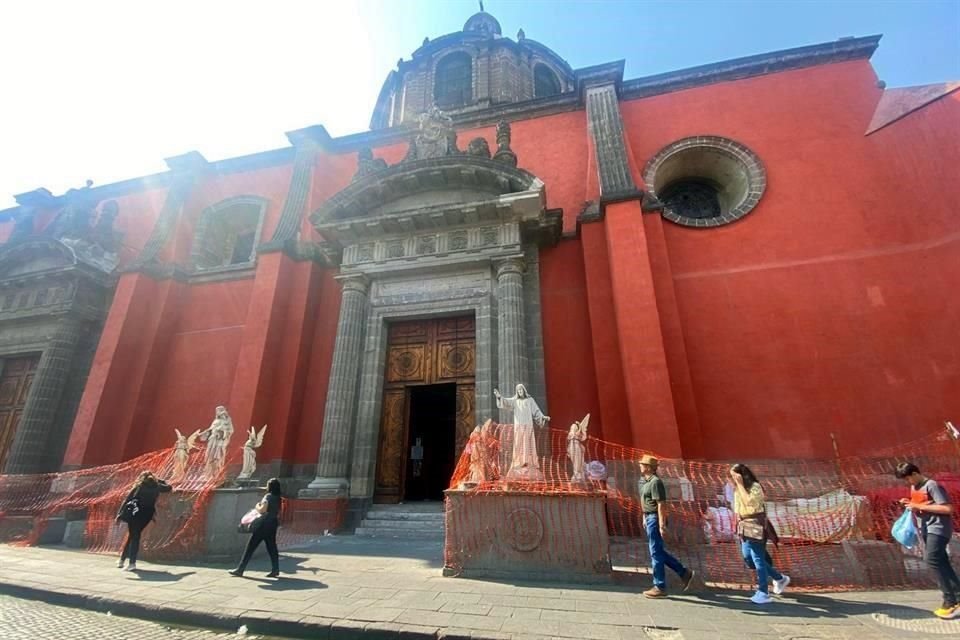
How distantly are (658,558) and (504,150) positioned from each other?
9693 mm

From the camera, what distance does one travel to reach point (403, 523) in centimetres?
870

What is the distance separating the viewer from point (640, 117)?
1234 cm

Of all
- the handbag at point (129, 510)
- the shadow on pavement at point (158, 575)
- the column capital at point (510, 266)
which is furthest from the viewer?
the column capital at point (510, 266)

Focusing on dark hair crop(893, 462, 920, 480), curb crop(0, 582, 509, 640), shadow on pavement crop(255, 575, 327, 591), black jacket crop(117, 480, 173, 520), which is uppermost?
dark hair crop(893, 462, 920, 480)

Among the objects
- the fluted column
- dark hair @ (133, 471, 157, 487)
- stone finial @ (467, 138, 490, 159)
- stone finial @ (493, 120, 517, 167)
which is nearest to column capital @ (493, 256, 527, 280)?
the fluted column

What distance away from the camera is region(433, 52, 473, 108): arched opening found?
18578mm

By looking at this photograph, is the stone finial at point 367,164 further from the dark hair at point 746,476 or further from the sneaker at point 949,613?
the sneaker at point 949,613

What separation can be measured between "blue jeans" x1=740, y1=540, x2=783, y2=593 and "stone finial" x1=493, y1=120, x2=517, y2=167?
30.1 ft

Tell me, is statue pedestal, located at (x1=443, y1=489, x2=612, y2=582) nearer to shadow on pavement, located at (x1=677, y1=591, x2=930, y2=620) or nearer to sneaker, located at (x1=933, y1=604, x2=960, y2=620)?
shadow on pavement, located at (x1=677, y1=591, x2=930, y2=620)

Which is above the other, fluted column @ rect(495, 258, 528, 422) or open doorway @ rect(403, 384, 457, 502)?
fluted column @ rect(495, 258, 528, 422)

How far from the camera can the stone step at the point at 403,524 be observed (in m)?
8.45

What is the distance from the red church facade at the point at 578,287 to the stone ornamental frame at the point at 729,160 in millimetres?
46

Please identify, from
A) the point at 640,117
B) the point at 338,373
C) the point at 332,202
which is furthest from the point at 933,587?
the point at 332,202

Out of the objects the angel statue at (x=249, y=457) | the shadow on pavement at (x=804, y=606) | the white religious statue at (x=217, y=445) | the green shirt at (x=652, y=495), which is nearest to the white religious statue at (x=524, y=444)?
the green shirt at (x=652, y=495)
